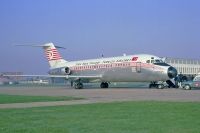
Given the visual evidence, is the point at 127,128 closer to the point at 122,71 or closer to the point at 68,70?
the point at 122,71

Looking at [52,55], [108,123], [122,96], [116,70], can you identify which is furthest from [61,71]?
[108,123]

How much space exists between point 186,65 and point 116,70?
135 ft

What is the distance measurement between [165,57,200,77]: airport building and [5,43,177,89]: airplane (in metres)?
28.6

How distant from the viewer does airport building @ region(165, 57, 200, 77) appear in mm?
81500

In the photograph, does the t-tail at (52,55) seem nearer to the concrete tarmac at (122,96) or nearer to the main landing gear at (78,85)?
the main landing gear at (78,85)

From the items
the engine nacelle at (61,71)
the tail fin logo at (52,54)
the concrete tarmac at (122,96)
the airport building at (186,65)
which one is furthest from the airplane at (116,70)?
the airport building at (186,65)

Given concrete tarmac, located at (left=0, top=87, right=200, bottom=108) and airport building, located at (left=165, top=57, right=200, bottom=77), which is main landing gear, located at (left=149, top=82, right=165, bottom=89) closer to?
concrete tarmac, located at (left=0, top=87, right=200, bottom=108)

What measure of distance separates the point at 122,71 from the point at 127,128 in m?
37.5

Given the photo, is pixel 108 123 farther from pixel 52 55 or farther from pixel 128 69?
pixel 52 55

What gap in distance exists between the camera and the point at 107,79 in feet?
167

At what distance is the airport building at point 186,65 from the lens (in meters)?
81.5

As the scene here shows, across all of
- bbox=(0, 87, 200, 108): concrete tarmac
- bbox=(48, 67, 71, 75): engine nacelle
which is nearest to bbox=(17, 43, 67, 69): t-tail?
bbox=(48, 67, 71, 75): engine nacelle

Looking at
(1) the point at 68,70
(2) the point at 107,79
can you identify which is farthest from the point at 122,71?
(1) the point at 68,70

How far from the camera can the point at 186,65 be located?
3396 inches
